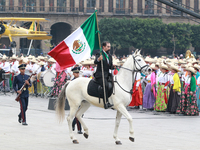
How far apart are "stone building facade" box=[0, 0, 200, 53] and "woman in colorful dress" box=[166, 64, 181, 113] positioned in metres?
54.6

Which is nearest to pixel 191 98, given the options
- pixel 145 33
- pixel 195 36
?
pixel 145 33

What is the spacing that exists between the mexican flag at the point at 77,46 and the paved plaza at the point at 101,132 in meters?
1.82

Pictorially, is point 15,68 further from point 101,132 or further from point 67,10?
point 67,10

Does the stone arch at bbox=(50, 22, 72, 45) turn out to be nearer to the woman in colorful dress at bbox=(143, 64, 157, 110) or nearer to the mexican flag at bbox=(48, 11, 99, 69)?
the woman in colorful dress at bbox=(143, 64, 157, 110)

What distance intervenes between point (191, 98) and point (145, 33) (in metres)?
50.9

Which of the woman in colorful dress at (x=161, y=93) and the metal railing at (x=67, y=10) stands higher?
the metal railing at (x=67, y=10)

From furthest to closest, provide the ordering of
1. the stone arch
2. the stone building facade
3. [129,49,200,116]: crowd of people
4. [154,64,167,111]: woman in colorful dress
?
the stone arch → the stone building facade → [154,64,167,111]: woman in colorful dress → [129,49,200,116]: crowd of people

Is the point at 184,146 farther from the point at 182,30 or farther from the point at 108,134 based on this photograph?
the point at 182,30

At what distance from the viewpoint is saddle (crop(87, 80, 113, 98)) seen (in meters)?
9.12

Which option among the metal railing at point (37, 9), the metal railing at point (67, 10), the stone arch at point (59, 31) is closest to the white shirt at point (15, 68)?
the metal railing at point (67, 10)

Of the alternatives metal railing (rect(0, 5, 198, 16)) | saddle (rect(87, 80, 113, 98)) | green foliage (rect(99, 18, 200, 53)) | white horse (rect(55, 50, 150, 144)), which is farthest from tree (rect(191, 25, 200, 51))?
saddle (rect(87, 80, 113, 98))

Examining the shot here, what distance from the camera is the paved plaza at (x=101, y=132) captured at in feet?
28.8

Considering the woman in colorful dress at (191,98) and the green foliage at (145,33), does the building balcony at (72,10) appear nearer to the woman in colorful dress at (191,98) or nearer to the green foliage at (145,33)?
the green foliage at (145,33)

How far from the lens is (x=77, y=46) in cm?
982
